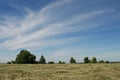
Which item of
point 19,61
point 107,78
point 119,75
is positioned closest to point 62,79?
point 107,78

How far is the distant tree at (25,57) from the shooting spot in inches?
2798

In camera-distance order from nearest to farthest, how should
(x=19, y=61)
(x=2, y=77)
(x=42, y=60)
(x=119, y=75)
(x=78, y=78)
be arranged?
(x=2, y=77), (x=78, y=78), (x=119, y=75), (x=19, y=61), (x=42, y=60)

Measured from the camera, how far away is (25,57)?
234 feet

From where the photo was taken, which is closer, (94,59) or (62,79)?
(62,79)

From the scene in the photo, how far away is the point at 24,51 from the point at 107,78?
4508 centimetres

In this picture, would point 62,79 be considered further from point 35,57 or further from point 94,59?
point 94,59

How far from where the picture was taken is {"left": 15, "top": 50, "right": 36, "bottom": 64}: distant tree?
233ft

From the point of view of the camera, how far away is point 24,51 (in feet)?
238

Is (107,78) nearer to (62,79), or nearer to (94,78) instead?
(94,78)

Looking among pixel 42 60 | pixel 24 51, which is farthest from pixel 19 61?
pixel 42 60

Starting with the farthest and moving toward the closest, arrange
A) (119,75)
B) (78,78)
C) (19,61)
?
(19,61) < (119,75) < (78,78)

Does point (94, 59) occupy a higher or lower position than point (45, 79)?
higher

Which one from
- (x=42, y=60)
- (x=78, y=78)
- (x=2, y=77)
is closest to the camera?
(x=2, y=77)

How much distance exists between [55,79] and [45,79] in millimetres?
1323
